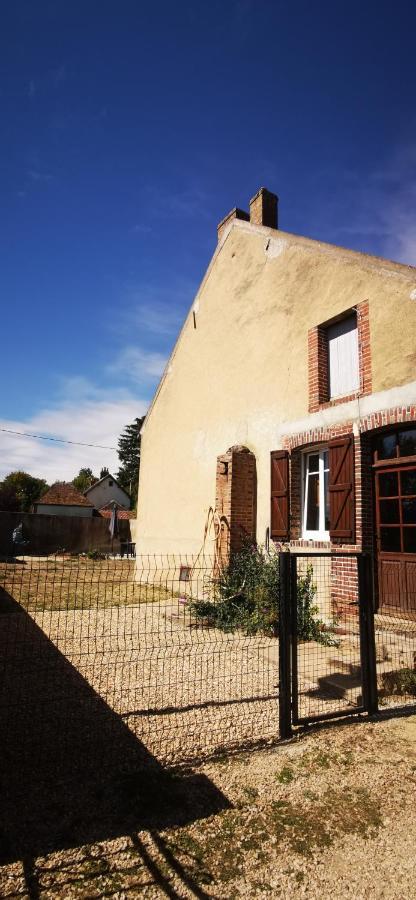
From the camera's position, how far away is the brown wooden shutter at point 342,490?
23.7 ft

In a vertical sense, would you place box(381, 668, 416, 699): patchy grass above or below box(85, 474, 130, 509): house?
below

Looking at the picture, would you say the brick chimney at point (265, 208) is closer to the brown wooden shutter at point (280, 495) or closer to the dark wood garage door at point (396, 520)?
the brown wooden shutter at point (280, 495)

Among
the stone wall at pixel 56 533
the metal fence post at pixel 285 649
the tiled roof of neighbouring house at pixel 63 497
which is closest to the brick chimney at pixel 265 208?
the metal fence post at pixel 285 649

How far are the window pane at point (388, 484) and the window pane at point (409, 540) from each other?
0.53 metres

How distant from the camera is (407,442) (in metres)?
6.86

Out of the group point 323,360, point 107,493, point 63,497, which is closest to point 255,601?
point 323,360

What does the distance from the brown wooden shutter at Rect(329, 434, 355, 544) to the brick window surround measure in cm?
78

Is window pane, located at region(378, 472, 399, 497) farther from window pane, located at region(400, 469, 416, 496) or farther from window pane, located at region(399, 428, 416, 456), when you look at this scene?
window pane, located at region(399, 428, 416, 456)

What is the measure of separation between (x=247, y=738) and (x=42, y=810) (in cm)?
160

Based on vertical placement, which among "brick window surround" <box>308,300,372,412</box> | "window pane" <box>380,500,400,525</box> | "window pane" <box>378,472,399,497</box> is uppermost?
"brick window surround" <box>308,300,372,412</box>

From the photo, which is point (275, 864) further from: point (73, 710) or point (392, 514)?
point (392, 514)

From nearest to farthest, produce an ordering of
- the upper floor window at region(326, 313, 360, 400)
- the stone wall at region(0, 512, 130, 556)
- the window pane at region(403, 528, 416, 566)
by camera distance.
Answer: the window pane at region(403, 528, 416, 566)
the upper floor window at region(326, 313, 360, 400)
the stone wall at region(0, 512, 130, 556)

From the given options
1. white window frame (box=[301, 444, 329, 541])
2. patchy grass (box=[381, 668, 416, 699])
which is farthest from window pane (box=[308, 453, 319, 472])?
patchy grass (box=[381, 668, 416, 699])

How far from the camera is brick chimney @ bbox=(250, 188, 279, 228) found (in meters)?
11.7
